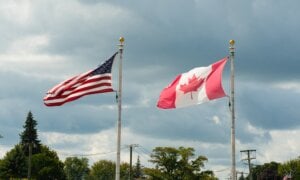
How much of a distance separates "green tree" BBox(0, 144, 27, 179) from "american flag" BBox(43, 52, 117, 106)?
3967 inches

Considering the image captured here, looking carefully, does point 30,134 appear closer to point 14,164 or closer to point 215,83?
point 14,164

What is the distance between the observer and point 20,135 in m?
140

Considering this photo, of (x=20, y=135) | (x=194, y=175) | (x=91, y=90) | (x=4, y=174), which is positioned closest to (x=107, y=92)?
(x=91, y=90)

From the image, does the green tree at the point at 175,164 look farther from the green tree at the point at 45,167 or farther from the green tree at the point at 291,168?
the green tree at the point at 291,168

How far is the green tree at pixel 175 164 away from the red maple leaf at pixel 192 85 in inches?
3069

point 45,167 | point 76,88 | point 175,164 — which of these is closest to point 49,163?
point 45,167

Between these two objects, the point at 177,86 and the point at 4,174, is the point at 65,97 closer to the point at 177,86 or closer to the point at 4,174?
the point at 177,86

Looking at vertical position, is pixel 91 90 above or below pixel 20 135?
below

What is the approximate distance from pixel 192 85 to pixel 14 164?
105 metres

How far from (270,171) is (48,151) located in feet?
178

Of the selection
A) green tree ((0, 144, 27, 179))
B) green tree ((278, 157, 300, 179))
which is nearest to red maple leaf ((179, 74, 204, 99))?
green tree ((0, 144, 27, 179))

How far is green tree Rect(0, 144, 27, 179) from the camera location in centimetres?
13062

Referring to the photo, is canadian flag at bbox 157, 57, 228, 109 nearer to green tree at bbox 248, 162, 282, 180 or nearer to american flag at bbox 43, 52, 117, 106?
american flag at bbox 43, 52, 117, 106

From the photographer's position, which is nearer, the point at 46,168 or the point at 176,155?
the point at 176,155
